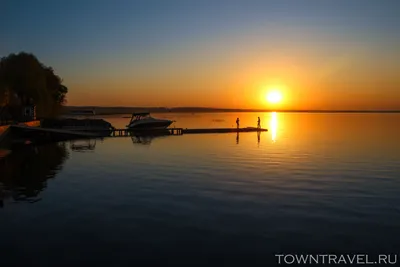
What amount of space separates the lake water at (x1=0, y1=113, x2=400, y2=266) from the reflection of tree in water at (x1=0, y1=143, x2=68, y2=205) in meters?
0.07

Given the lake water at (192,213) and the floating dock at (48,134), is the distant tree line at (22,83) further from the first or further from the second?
the lake water at (192,213)

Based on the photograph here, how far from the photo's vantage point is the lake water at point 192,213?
10242mm

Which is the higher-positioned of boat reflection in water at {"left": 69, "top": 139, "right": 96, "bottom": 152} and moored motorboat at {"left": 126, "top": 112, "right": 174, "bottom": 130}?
moored motorboat at {"left": 126, "top": 112, "right": 174, "bottom": 130}

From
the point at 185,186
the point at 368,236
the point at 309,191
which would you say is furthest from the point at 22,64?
the point at 368,236

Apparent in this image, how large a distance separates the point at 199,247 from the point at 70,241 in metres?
3.84

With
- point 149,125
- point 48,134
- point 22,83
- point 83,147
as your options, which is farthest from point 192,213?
point 149,125

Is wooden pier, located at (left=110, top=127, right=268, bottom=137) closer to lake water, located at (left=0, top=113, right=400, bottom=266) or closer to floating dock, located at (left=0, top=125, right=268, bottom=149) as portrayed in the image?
floating dock, located at (left=0, top=125, right=268, bottom=149)

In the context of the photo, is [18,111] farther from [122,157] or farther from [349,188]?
[349,188]

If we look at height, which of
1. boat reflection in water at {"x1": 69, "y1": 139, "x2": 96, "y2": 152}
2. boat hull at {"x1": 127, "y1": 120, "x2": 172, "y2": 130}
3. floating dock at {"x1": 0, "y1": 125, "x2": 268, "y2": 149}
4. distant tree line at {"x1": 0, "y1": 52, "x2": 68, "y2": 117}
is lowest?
boat reflection in water at {"x1": 69, "y1": 139, "x2": 96, "y2": 152}

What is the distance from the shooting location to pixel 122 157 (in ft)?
104

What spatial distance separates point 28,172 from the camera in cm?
2373

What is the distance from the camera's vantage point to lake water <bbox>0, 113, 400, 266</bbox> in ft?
33.6

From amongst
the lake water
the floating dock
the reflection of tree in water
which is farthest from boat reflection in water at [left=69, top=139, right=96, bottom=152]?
the lake water

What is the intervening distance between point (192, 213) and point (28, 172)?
47.9 ft
